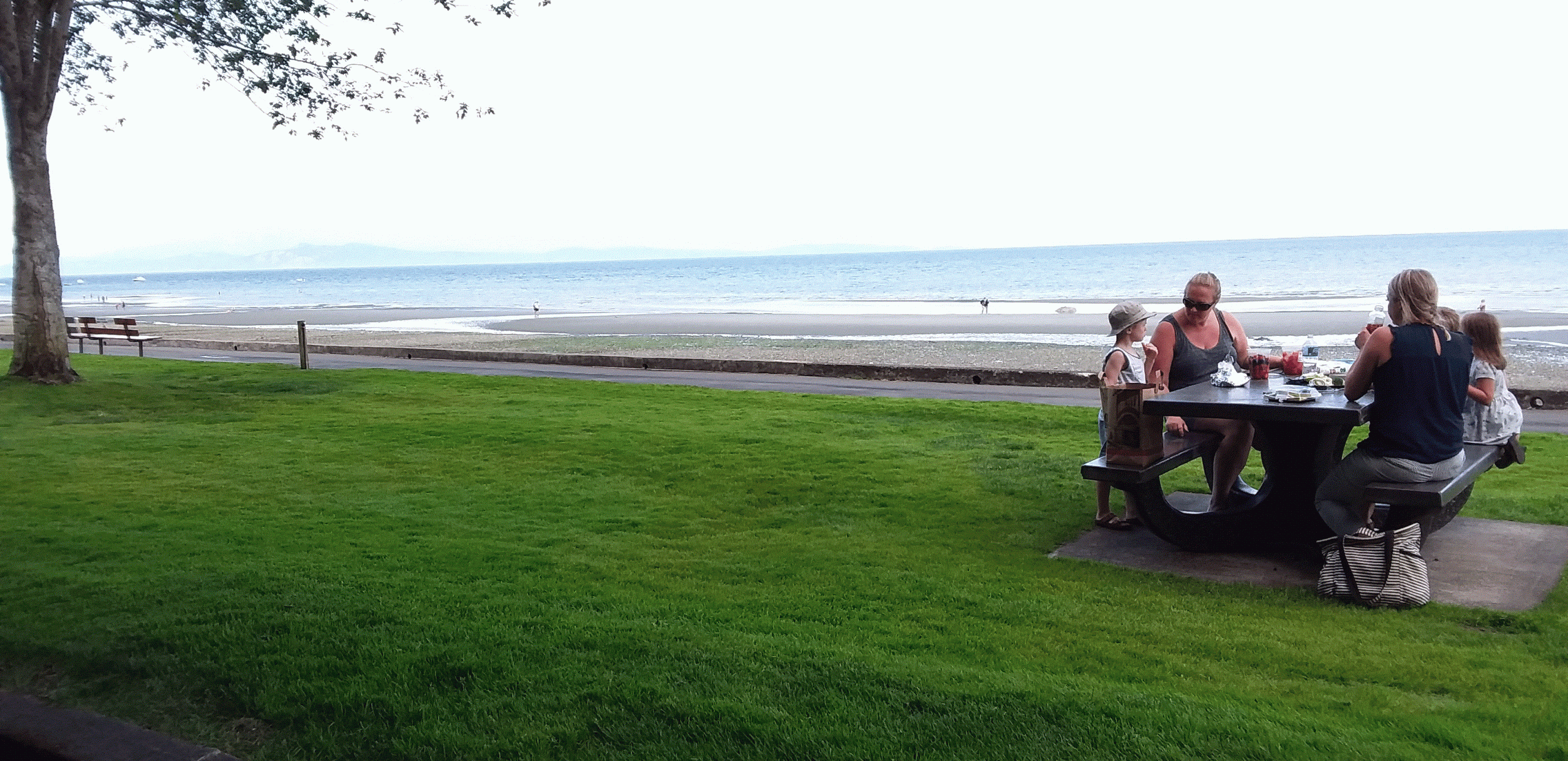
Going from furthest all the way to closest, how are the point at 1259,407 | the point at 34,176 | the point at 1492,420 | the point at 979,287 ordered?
1. the point at 979,287
2. the point at 34,176
3. the point at 1492,420
4. the point at 1259,407

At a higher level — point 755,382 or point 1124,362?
point 1124,362

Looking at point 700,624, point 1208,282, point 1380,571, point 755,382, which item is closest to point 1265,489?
point 1380,571

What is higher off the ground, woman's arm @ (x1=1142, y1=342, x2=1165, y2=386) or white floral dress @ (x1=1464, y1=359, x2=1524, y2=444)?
woman's arm @ (x1=1142, y1=342, x2=1165, y2=386)

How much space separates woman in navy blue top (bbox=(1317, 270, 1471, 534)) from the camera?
5.04 meters

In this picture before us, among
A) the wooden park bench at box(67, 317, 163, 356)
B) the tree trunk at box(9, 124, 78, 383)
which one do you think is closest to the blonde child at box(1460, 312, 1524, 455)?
the tree trunk at box(9, 124, 78, 383)

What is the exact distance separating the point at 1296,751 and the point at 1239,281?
6926cm

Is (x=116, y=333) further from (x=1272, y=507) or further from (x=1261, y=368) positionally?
(x=1272, y=507)

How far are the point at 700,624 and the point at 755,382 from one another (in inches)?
465

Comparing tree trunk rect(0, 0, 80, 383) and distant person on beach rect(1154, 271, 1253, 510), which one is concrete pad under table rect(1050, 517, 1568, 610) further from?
tree trunk rect(0, 0, 80, 383)

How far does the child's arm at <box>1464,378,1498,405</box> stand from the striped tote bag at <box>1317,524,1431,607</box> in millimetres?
1167

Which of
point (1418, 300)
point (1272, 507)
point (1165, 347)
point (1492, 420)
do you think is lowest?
→ point (1272, 507)

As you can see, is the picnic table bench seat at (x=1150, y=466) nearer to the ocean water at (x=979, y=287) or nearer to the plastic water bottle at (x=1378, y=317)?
the plastic water bottle at (x=1378, y=317)

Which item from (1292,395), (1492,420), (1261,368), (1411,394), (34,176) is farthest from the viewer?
(34,176)

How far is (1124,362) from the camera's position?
6324 mm
